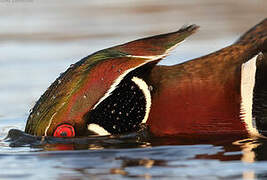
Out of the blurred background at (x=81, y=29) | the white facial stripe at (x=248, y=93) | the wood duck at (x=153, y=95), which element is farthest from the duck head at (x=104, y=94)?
the blurred background at (x=81, y=29)

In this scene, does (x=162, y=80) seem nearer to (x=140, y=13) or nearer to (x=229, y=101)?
(x=229, y=101)

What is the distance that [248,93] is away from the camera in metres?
5.32

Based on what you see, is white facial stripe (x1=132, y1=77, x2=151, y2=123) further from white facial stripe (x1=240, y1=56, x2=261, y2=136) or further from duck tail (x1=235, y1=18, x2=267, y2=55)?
duck tail (x1=235, y1=18, x2=267, y2=55)

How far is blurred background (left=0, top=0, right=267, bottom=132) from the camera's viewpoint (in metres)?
7.84

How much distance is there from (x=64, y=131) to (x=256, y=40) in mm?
1375

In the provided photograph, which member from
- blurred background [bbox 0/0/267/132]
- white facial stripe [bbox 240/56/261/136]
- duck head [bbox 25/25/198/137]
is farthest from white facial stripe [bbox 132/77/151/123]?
blurred background [bbox 0/0/267/132]

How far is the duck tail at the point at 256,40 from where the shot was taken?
5453 mm

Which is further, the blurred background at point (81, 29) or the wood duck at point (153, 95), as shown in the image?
the blurred background at point (81, 29)

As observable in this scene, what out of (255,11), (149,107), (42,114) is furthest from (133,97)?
(255,11)

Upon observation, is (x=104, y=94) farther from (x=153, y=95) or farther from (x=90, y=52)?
(x=90, y=52)

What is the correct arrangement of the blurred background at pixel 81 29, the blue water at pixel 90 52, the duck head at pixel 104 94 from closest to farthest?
the blue water at pixel 90 52, the duck head at pixel 104 94, the blurred background at pixel 81 29

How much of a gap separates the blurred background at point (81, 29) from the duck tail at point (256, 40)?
206 cm

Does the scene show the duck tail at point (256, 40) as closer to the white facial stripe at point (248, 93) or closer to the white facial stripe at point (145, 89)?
the white facial stripe at point (248, 93)

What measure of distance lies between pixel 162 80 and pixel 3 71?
3083mm
